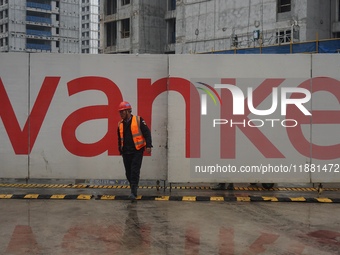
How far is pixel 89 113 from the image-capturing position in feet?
32.6

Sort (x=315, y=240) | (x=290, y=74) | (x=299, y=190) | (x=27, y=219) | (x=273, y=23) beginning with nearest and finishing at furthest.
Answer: (x=315, y=240) → (x=27, y=219) → (x=290, y=74) → (x=299, y=190) → (x=273, y=23)

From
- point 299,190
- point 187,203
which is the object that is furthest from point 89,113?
point 299,190

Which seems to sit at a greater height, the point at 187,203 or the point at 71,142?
the point at 71,142

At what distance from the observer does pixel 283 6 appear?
120 ft

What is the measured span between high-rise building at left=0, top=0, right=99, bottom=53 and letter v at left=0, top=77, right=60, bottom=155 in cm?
8362

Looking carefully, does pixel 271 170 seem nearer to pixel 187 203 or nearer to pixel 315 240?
pixel 187 203

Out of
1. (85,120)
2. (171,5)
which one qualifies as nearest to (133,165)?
(85,120)

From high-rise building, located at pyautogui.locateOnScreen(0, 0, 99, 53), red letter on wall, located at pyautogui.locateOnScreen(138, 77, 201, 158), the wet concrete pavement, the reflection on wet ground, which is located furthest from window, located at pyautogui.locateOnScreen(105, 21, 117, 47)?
the reflection on wet ground

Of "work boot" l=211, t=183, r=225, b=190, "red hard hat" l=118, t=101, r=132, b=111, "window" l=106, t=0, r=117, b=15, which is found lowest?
"work boot" l=211, t=183, r=225, b=190

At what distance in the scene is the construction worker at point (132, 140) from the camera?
9072mm

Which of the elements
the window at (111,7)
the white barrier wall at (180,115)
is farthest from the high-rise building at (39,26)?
the white barrier wall at (180,115)

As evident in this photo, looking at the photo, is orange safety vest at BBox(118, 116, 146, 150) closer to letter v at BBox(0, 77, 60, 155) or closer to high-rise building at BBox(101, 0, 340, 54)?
letter v at BBox(0, 77, 60, 155)

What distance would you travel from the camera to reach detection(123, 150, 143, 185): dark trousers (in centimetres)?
910

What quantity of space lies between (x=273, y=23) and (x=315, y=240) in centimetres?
3241
